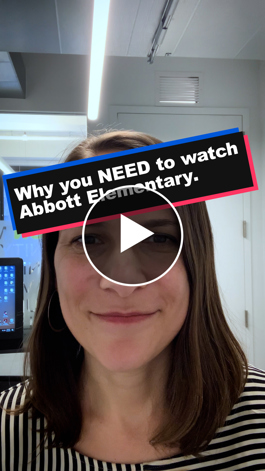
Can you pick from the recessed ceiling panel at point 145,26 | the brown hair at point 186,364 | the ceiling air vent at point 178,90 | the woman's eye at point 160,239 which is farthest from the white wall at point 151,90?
the woman's eye at point 160,239

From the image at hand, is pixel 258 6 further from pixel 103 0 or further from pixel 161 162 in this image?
pixel 161 162

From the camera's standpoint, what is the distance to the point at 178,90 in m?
2.71

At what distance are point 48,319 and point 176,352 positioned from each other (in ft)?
0.69

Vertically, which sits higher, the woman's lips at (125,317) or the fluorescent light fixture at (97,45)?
the fluorescent light fixture at (97,45)

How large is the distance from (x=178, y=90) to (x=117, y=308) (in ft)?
8.38

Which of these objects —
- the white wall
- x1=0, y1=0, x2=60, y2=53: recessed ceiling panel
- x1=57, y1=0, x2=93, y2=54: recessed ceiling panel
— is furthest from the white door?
x1=0, y1=0, x2=60, y2=53: recessed ceiling panel

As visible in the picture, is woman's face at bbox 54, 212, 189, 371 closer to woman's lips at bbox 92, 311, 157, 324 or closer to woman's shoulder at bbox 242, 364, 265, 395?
woman's lips at bbox 92, 311, 157, 324

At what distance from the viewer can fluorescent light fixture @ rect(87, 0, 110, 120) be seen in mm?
1369

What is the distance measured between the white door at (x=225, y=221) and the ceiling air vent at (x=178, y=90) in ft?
0.32

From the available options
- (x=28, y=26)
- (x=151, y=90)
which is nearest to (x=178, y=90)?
(x=151, y=90)

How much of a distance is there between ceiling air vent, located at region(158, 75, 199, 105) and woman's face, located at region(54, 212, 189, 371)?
2.42 meters

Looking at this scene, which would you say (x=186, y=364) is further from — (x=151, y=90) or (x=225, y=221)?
(x=151, y=90)

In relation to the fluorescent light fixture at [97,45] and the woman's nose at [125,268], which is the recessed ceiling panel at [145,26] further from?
the woman's nose at [125,268]

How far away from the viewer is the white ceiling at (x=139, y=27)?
1831 millimetres
